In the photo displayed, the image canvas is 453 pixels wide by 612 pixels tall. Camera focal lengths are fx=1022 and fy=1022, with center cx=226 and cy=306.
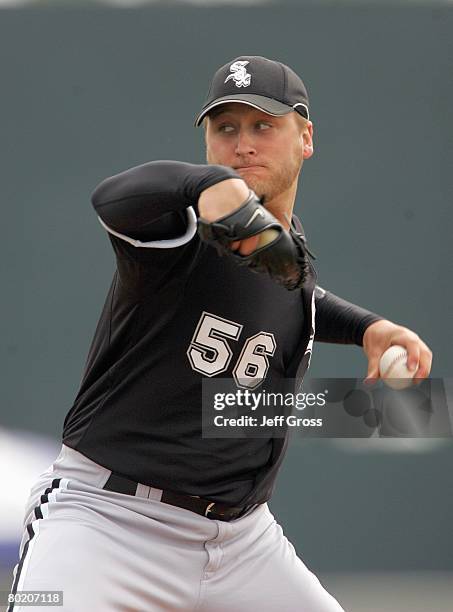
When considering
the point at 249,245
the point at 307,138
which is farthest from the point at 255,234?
the point at 307,138

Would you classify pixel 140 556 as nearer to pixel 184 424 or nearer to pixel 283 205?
pixel 184 424

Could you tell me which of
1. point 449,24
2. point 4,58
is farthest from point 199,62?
point 449,24

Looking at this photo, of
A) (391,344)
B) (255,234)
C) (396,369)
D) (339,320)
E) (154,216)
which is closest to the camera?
(255,234)

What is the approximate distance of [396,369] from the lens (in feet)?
7.97

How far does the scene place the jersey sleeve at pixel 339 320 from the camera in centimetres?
280

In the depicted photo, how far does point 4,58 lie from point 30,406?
1613 millimetres

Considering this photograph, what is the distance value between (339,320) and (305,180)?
6.73 feet

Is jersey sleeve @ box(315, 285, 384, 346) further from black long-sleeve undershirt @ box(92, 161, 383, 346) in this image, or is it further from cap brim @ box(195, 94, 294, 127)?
black long-sleeve undershirt @ box(92, 161, 383, 346)

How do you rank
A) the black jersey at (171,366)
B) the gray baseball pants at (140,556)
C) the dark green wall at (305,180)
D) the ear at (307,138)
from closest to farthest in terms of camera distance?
1. the gray baseball pants at (140,556)
2. the black jersey at (171,366)
3. the ear at (307,138)
4. the dark green wall at (305,180)

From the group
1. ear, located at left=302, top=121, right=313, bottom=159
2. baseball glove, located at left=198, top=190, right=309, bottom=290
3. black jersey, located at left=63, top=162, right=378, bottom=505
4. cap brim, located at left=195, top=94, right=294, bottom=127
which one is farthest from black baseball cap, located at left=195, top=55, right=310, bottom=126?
baseball glove, located at left=198, top=190, right=309, bottom=290

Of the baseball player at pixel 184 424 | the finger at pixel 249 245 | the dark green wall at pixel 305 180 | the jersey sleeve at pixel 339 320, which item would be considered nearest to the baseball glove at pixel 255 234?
the finger at pixel 249 245

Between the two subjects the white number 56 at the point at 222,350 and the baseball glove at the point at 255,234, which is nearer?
the baseball glove at the point at 255,234

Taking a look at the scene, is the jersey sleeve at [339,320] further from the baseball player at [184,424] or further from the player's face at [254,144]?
the player's face at [254,144]

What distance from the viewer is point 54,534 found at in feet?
7.25
